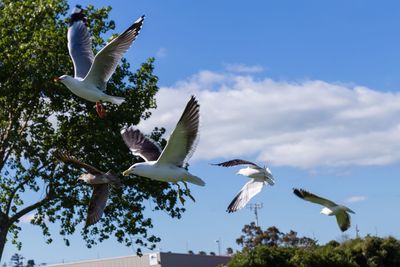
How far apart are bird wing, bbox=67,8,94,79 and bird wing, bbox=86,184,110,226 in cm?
258

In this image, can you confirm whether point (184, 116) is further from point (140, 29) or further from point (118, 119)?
point (118, 119)

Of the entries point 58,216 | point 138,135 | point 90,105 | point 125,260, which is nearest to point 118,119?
point 90,105

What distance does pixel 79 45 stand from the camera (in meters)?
16.3

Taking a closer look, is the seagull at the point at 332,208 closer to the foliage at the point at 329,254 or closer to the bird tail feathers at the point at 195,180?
the bird tail feathers at the point at 195,180

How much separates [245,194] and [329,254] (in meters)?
15.0

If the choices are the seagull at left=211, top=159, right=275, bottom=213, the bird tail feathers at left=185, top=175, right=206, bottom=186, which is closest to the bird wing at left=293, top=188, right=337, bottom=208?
the seagull at left=211, top=159, right=275, bottom=213

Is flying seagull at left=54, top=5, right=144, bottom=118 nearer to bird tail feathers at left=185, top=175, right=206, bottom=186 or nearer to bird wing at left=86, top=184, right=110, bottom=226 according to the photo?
bird wing at left=86, top=184, right=110, bottom=226

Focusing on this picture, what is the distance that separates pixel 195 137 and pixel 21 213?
1681cm

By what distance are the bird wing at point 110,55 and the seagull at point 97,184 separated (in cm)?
168

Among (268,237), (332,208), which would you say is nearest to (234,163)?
(332,208)

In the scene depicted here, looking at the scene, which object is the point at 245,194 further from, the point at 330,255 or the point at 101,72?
the point at 330,255

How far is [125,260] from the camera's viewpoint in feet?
176

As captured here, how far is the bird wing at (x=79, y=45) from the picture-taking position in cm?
1573

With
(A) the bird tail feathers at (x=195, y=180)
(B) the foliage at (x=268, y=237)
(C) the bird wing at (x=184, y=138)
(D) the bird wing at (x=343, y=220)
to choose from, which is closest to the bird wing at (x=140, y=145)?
(C) the bird wing at (x=184, y=138)
